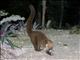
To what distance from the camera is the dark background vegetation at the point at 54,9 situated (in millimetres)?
11077

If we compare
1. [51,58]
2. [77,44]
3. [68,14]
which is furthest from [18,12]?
[51,58]

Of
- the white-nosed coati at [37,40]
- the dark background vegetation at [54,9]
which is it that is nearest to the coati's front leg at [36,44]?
the white-nosed coati at [37,40]

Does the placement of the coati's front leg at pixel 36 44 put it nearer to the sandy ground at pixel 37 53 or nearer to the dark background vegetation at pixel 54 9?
the sandy ground at pixel 37 53

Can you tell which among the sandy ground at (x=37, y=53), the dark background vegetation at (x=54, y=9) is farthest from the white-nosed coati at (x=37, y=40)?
the dark background vegetation at (x=54, y=9)

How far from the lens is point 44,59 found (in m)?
5.59

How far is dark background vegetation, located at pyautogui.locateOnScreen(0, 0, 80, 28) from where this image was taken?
36.3ft

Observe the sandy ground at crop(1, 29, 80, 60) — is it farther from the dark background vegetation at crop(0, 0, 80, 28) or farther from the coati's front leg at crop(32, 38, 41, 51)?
the dark background vegetation at crop(0, 0, 80, 28)

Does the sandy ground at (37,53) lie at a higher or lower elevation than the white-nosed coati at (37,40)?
lower

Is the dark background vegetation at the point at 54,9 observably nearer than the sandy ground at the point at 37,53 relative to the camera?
No

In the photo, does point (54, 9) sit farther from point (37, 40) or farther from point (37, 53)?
point (37, 40)

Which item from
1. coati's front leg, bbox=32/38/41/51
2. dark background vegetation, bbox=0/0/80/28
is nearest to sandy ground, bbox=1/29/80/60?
coati's front leg, bbox=32/38/41/51

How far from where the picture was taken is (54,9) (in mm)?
11789

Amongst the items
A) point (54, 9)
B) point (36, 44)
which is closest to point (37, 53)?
point (36, 44)

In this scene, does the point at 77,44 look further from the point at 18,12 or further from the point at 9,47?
the point at 18,12
